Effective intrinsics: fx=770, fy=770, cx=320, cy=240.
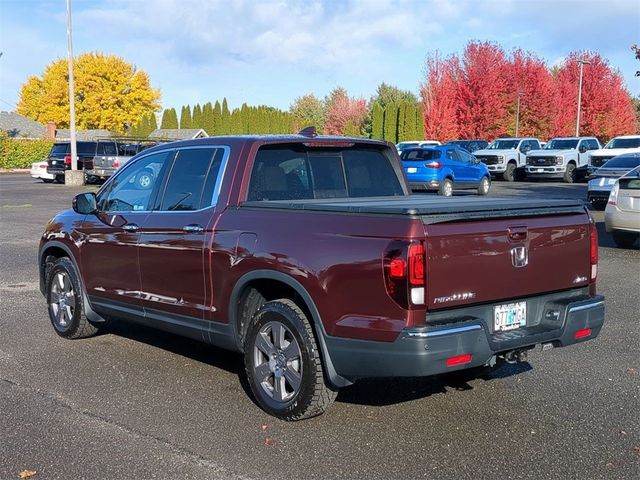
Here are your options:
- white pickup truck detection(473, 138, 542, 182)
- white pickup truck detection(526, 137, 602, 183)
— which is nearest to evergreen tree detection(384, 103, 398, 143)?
white pickup truck detection(473, 138, 542, 182)

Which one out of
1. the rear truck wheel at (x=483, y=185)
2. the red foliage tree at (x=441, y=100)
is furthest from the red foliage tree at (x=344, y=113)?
the rear truck wheel at (x=483, y=185)

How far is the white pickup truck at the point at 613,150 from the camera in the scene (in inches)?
1193

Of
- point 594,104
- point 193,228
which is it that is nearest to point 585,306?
point 193,228

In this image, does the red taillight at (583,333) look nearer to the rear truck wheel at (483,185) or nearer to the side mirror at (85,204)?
the side mirror at (85,204)

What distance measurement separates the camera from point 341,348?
15.3ft

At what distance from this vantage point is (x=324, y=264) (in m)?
4.69

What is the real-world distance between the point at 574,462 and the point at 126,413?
287cm

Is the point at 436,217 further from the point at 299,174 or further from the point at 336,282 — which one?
the point at 299,174

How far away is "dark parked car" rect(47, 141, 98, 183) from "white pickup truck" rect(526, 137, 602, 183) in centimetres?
2011

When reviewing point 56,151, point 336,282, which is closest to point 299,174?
point 336,282

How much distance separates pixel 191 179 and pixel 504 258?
256cm

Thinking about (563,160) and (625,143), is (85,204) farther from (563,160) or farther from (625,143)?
(563,160)

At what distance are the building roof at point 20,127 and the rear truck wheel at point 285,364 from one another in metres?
72.6

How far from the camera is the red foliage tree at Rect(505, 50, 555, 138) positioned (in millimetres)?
60469
